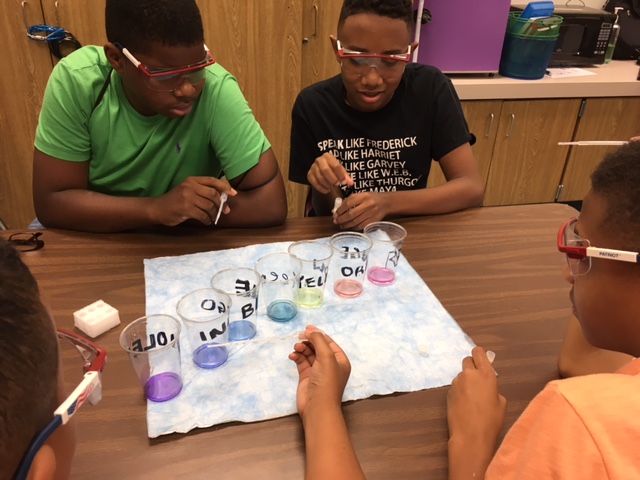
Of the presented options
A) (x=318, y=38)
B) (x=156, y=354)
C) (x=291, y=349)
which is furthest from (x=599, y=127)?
(x=156, y=354)

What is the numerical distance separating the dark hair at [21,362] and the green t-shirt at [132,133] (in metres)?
0.96

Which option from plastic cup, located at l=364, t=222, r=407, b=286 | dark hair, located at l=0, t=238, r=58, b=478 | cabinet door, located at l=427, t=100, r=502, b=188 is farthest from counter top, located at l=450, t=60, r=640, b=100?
dark hair, located at l=0, t=238, r=58, b=478

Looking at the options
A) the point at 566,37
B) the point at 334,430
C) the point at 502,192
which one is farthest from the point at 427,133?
the point at 566,37

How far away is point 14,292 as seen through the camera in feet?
1.73

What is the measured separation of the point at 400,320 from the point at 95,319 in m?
0.62

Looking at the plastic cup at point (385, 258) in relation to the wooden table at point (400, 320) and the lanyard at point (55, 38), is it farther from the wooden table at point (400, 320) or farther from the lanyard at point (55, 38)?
the lanyard at point (55, 38)

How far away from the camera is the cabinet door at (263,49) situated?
2.57m

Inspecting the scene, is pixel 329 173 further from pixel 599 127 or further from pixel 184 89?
pixel 599 127

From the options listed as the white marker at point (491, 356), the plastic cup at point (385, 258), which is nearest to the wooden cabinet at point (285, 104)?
the plastic cup at point (385, 258)

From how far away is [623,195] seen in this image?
27.4 inches

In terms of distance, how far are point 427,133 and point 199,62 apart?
84 centimetres

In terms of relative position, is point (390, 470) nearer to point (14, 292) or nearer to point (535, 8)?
point (14, 292)

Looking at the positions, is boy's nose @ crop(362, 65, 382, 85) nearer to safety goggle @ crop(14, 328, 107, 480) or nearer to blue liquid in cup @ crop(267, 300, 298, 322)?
blue liquid in cup @ crop(267, 300, 298, 322)

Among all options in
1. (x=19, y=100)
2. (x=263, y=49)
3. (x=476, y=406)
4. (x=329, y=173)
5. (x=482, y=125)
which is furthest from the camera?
(x=482, y=125)
